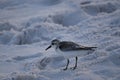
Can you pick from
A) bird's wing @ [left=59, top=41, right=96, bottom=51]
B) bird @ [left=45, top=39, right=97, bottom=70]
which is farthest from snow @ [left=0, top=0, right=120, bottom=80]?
bird's wing @ [left=59, top=41, right=96, bottom=51]

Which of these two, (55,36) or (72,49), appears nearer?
(72,49)

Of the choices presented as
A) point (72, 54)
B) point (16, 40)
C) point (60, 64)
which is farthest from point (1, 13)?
point (72, 54)

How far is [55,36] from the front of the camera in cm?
1159

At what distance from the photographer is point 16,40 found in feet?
38.5

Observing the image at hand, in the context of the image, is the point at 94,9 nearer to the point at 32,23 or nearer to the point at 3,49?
the point at 32,23

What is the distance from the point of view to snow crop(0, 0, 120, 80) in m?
7.71

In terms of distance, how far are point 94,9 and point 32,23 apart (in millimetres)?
2514

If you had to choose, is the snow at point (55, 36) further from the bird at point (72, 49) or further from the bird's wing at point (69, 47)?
the bird's wing at point (69, 47)

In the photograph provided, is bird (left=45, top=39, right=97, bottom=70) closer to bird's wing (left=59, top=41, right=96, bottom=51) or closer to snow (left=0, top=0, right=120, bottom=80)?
bird's wing (left=59, top=41, right=96, bottom=51)

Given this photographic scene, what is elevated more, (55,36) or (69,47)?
(69,47)

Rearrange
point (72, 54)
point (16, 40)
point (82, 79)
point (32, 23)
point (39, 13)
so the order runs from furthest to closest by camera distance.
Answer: point (39, 13) → point (32, 23) → point (16, 40) → point (72, 54) → point (82, 79)

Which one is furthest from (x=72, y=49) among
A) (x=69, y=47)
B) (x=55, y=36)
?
(x=55, y=36)

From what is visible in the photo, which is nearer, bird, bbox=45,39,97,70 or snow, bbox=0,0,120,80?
bird, bbox=45,39,97,70

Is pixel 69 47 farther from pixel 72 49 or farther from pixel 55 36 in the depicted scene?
pixel 55 36
